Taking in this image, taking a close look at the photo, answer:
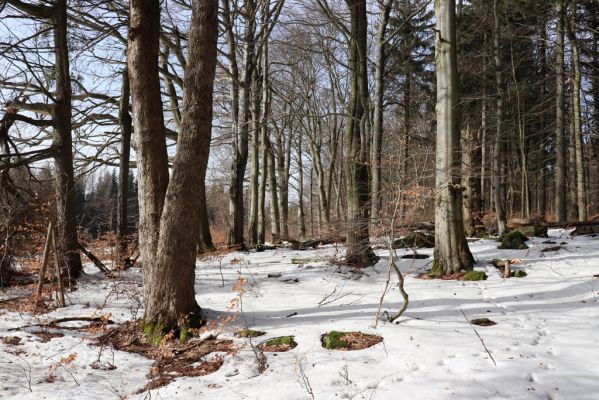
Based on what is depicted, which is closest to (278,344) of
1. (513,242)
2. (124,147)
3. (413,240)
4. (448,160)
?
(448,160)

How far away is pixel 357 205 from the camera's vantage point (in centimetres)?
837

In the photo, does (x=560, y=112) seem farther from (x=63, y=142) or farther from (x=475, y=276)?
(x=63, y=142)

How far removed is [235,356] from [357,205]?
188 inches

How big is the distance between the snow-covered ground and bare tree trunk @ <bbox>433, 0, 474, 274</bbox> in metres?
0.69

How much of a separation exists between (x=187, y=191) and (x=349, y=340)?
266cm

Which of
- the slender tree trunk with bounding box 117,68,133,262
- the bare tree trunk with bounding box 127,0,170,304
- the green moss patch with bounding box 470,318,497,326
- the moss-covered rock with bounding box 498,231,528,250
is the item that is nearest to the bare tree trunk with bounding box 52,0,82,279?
the slender tree trunk with bounding box 117,68,133,262

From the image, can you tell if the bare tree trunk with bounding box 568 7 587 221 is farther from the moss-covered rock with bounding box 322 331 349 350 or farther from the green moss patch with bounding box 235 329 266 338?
the green moss patch with bounding box 235 329 266 338

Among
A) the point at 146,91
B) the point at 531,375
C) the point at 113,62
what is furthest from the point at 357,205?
the point at 113,62

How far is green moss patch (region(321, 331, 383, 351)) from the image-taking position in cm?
→ 430

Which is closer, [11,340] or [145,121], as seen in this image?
[11,340]

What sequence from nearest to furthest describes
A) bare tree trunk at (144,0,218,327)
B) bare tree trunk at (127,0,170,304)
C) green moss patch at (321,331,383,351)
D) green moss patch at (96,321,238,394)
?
green moss patch at (96,321,238,394), green moss patch at (321,331,383,351), bare tree trunk at (144,0,218,327), bare tree trunk at (127,0,170,304)

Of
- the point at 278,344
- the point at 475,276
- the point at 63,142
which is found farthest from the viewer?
the point at 63,142

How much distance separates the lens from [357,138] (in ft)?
28.4

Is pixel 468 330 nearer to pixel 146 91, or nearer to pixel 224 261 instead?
pixel 146 91
